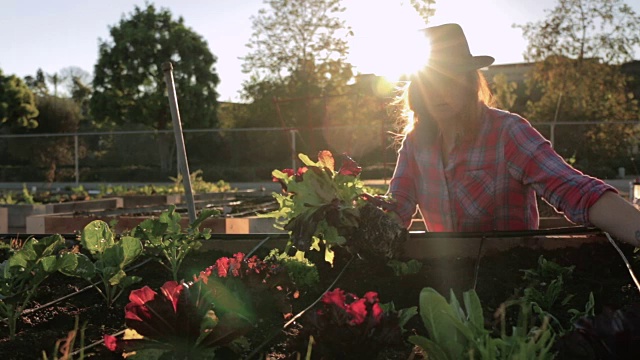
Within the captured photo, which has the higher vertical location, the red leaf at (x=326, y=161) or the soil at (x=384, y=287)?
the red leaf at (x=326, y=161)

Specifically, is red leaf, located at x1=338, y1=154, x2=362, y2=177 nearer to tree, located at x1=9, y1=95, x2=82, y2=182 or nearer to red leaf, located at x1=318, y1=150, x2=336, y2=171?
red leaf, located at x1=318, y1=150, x2=336, y2=171

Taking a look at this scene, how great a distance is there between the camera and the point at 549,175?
6.79ft

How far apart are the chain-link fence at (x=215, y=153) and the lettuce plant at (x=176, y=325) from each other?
15.2 m

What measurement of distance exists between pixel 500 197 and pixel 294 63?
22.6 metres

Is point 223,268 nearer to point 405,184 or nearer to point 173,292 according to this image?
point 173,292

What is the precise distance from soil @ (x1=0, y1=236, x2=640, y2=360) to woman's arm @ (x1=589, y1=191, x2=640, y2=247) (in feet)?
0.46

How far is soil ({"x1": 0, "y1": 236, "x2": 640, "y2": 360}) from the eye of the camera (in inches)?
54.3

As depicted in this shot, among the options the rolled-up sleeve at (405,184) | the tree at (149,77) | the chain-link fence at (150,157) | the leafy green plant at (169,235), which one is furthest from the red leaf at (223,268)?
the tree at (149,77)

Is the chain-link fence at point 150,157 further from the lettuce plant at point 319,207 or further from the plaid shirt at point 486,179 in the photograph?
the lettuce plant at point 319,207

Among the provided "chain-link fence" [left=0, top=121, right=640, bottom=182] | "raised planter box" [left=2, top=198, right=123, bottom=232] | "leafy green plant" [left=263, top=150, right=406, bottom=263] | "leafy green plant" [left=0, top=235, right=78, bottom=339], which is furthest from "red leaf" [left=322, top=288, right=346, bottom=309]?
"chain-link fence" [left=0, top=121, right=640, bottom=182]

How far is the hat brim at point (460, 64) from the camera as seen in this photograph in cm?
234

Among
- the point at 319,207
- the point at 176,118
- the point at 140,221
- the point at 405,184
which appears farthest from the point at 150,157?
the point at 319,207

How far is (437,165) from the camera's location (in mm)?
2617

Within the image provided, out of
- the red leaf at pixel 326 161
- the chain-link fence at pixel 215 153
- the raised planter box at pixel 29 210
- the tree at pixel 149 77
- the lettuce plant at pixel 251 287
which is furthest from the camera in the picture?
the tree at pixel 149 77
